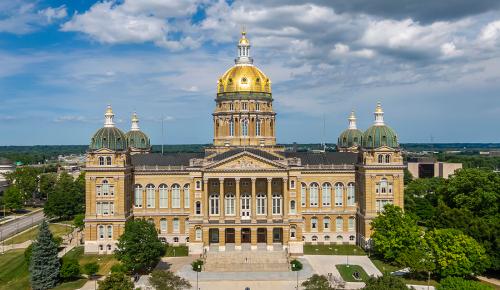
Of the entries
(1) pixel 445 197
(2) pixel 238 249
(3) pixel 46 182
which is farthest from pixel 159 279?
(3) pixel 46 182

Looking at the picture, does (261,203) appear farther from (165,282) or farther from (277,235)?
(165,282)

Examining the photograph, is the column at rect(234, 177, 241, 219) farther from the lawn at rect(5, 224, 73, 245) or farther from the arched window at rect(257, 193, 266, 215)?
the lawn at rect(5, 224, 73, 245)

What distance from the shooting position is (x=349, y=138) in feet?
361

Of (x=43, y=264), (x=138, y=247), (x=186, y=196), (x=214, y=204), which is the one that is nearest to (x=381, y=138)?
(x=214, y=204)

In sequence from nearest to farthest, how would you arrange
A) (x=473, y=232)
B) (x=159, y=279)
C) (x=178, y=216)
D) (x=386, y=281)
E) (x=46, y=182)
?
(x=386, y=281) < (x=159, y=279) < (x=473, y=232) < (x=178, y=216) < (x=46, y=182)

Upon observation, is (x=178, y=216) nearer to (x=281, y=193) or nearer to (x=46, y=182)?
(x=281, y=193)

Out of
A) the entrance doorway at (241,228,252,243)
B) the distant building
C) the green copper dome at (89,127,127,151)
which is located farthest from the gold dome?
the distant building

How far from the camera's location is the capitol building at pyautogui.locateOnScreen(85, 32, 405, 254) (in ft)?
270

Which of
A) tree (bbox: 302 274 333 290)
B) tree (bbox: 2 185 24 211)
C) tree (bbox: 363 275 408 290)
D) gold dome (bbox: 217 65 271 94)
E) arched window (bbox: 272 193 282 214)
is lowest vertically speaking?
tree (bbox: 302 274 333 290)

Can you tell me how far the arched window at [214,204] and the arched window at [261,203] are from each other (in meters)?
6.85

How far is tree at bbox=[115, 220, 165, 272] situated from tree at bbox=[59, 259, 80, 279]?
18.3 feet

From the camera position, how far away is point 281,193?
3366 inches

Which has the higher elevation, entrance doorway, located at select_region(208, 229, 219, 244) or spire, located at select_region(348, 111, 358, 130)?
spire, located at select_region(348, 111, 358, 130)

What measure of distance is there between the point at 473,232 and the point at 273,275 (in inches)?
1116
